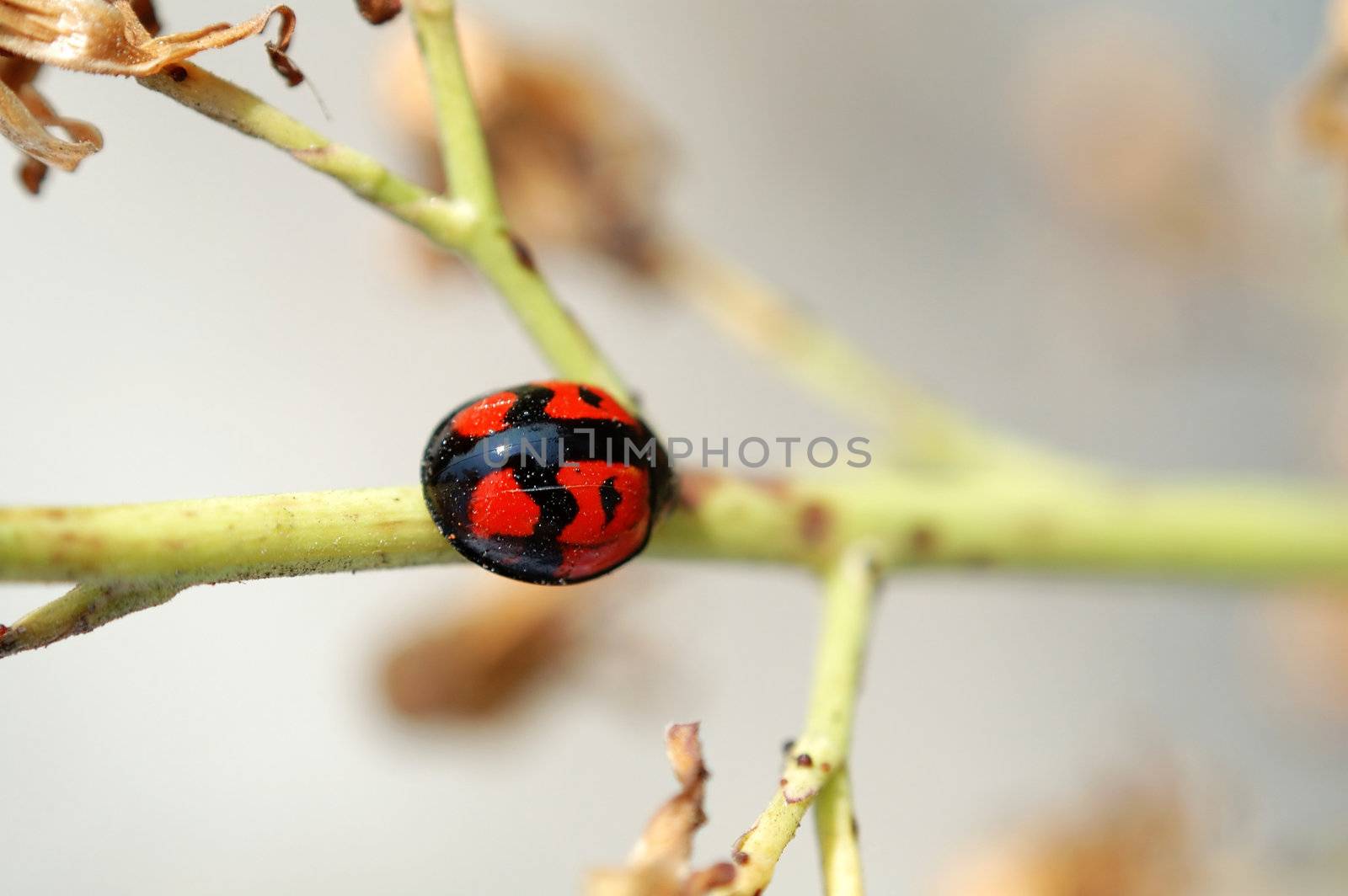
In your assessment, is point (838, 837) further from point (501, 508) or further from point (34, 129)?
point (34, 129)

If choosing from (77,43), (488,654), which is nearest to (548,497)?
(77,43)

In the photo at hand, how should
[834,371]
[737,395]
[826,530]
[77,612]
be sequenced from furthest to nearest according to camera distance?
[737,395] < [834,371] < [826,530] < [77,612]

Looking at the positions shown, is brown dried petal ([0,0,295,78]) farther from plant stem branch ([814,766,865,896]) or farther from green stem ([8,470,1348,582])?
plant stem branch ([814,766,865,896])

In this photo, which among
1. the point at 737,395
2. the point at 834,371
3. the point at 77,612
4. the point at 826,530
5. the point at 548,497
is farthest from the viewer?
the point at 737,395

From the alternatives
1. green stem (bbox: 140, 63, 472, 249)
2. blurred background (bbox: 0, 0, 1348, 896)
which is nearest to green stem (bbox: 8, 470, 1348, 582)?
green stem (bbox: 140, 63, 472, 249)

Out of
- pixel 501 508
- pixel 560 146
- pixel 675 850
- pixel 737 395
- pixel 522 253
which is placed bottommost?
pixel 675 850
